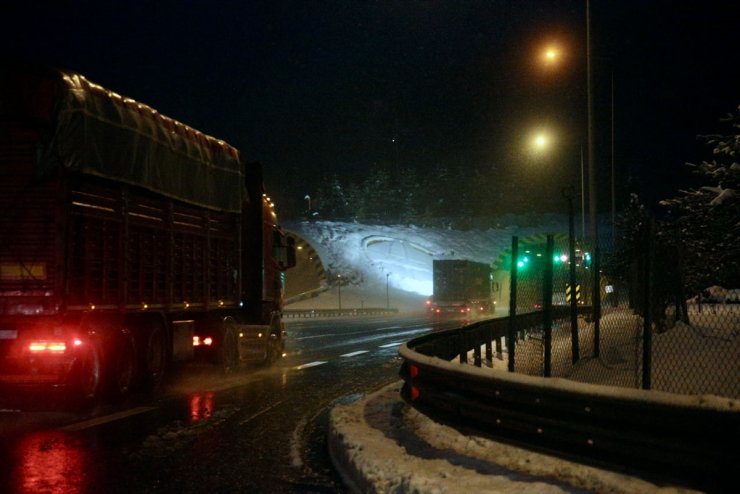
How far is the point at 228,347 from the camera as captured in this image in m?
17.4

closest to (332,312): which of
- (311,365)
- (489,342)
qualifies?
(311,365)

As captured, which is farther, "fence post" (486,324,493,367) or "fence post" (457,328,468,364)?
"fence post" (486,324,493,367)

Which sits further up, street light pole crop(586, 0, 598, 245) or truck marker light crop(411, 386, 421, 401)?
street light pole crop(586, 0, 598, 245)

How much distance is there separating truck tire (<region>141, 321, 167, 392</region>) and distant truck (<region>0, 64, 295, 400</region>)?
0.03m

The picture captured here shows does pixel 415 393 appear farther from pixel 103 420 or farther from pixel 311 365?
pixel 311 365

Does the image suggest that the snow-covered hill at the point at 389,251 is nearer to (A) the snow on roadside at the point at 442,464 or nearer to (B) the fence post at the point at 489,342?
(B) the fence post at the point at 489,342

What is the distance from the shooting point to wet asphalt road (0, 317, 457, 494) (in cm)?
718

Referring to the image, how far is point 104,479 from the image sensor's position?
23.7 ft

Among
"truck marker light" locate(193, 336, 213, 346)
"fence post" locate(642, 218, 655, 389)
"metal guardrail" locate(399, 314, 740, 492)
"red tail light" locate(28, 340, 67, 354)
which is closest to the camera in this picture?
"metal guardrail" locate(399, 314, 740, 492)

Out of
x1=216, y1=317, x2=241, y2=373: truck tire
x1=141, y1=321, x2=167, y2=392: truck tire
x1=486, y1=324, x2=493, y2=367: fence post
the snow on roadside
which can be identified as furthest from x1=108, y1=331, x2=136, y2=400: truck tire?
x1=486, y1=324, x2=493, y2=367: fence post

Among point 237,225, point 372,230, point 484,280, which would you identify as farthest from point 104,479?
point 372,230

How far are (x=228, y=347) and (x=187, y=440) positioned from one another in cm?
821

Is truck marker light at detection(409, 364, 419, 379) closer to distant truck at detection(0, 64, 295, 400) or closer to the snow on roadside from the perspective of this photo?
the snow on roadside

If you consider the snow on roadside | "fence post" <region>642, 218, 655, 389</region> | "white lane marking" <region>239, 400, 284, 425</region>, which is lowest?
"white lane marking" <region>239, 400, 284, 425</region>
